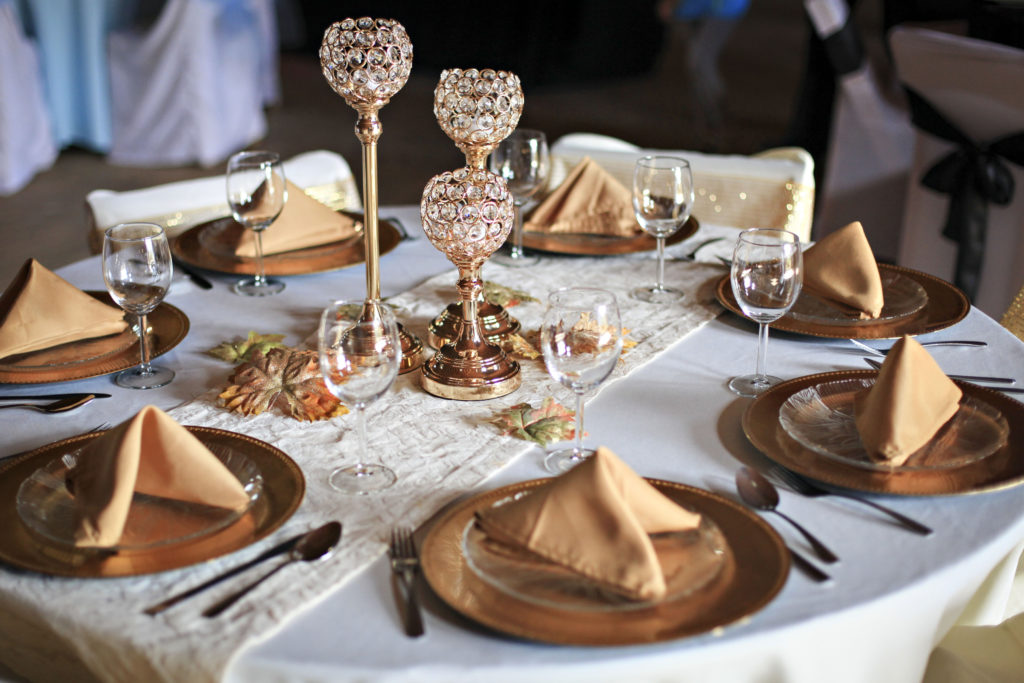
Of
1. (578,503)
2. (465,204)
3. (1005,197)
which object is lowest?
(1005,197)

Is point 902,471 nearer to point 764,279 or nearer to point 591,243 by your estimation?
point 764,279

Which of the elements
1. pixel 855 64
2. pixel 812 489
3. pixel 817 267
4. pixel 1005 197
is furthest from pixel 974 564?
pixel 855 64

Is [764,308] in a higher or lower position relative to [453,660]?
higher

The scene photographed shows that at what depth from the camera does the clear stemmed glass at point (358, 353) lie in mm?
991

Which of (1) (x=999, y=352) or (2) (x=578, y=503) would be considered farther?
(1) (x=999, y=352)

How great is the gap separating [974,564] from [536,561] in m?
0.41

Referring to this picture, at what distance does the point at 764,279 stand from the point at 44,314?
940 millimetres

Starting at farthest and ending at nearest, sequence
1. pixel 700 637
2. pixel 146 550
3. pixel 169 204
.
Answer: pixel 169 204 < pixel 146 550 < pixel 700 637

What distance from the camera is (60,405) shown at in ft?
3.98

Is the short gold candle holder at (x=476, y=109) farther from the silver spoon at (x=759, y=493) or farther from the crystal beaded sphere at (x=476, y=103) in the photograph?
the silver spoon at (x=759, y=493)

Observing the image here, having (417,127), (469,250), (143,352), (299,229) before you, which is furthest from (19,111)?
(469,250)

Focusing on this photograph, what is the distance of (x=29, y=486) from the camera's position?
39.5 inches

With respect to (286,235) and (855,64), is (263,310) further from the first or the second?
(855,64)

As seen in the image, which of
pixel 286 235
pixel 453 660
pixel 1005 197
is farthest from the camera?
pixel 1005 197
